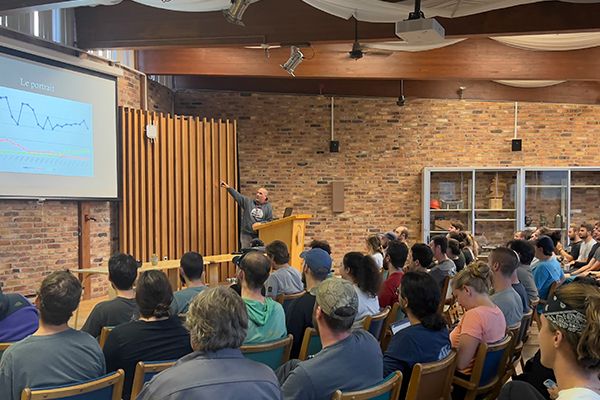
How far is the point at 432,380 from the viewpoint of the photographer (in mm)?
2680

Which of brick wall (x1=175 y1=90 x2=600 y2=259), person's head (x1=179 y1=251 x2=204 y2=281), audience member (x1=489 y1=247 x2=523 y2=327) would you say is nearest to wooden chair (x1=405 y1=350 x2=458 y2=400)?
audience member (x1=489 y1=247 x2=523 y2=327)

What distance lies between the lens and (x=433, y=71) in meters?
9.26

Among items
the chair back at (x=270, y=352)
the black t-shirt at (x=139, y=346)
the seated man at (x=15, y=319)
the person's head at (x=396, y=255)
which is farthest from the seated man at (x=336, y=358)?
the person's head at (x=396, y=255)

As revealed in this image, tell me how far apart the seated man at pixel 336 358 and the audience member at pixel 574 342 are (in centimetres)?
89

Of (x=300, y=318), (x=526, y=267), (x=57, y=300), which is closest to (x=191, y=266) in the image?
(x=300, y=318)

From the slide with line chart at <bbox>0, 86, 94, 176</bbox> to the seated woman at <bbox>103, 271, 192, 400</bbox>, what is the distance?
→ 15.7 ft

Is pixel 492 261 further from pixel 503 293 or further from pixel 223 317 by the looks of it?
pixel 223 317

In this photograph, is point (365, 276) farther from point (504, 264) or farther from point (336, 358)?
point (336, 358)

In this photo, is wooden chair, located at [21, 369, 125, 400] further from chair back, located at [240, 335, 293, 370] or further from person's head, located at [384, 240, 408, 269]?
person's head, located at [384, 240, 408, 269]

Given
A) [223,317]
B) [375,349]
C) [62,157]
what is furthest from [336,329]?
[62,157]

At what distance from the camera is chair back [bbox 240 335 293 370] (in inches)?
117

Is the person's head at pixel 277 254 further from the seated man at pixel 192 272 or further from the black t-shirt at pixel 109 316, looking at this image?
the black t-shirt at pixel 109 316

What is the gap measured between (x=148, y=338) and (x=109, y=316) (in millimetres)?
706

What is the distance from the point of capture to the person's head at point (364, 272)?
4035 mm
